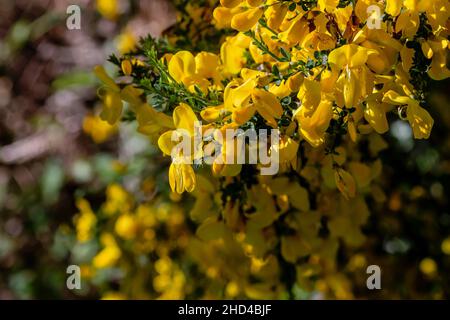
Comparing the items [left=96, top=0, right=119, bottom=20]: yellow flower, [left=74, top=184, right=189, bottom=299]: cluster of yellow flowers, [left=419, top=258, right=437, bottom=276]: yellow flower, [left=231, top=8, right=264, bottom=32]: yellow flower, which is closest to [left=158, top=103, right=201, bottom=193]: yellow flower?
[left=231, top=8, right=264, bottom=32]: yellow flower

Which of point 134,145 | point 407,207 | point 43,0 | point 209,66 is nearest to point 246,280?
point 407,207

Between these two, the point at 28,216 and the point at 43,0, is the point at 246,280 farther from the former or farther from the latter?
the point at 43,0

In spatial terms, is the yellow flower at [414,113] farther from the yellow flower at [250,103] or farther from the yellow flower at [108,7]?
the yellow flower at [108,7]

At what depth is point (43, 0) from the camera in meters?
3.62

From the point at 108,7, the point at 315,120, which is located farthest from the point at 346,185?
the point at 108,7

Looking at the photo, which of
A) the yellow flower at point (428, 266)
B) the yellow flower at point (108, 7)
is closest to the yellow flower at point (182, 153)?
the yellow flower at point (428, 266)

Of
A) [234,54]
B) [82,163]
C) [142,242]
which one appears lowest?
[142,242]

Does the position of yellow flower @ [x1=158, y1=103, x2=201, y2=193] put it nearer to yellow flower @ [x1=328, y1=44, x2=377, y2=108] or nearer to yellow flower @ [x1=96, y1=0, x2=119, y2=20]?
yellow flower @ [x1=328, y1=44, x2=377, y2=108]

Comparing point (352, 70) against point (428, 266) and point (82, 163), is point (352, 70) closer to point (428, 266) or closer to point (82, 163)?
point (428, 266)

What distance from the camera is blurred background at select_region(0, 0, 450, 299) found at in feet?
7.54

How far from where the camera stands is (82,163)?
3.16 meters

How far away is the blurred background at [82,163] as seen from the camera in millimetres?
2297

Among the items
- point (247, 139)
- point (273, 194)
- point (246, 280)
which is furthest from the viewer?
point (246, 280)

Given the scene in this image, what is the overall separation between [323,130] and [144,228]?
1116 millimetres
